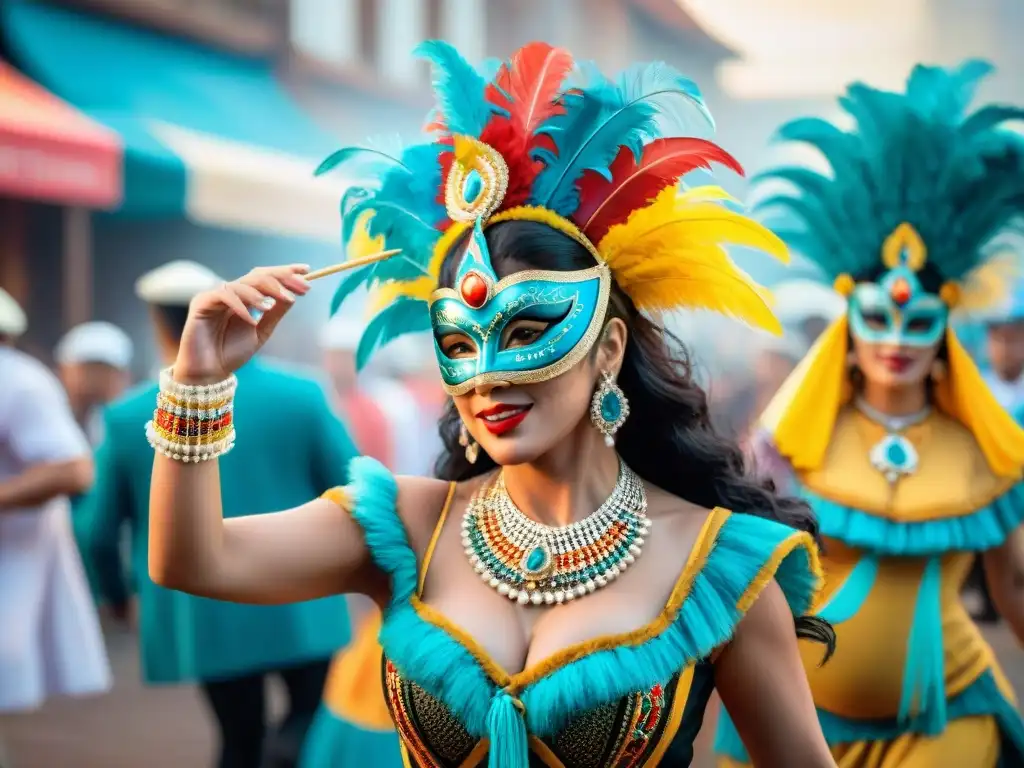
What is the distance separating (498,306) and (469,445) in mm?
357

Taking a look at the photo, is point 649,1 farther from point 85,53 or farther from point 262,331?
point 262,331

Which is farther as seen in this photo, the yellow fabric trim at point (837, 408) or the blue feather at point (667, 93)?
the yellow fabric trim at point (837, 408)

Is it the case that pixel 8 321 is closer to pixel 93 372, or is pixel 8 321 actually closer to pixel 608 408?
pixel 608 408

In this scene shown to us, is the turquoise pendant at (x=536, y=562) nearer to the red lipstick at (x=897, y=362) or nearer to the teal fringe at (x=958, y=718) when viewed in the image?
the teal fringe at (x=958, y=718)

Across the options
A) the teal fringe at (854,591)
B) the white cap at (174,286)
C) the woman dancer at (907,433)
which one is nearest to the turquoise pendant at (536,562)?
the woman dancer at (907,433)

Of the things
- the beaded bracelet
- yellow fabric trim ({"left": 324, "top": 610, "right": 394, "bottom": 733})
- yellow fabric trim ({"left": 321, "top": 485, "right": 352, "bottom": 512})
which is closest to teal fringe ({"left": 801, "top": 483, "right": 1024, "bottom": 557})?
yellow fabric trim ({"left": 324, "top": 610, "right": 394, "bottom": 733})

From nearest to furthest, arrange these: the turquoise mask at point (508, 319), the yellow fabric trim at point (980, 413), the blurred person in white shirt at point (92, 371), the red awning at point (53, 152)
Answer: the turquoise mask at point (508, 319)
the yellow fabric trim at point (980, 413)
the blurred person in white shirt at point (92, 371)
the red awning at point (53, 152)

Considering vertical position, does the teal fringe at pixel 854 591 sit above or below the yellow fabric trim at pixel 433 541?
below

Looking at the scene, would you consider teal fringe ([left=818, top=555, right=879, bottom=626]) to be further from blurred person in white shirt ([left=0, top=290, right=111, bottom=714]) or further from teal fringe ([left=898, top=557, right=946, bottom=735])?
blurred person in white shirt ([left=0, top=290, right=111, bottom=714])

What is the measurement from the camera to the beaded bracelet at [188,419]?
2322mm

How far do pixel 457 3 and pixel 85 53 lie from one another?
6274 mm

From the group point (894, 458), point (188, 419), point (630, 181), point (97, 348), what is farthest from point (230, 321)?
point (97, 348)

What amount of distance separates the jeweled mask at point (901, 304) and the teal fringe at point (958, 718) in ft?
3.46

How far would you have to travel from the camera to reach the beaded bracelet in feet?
7.62
